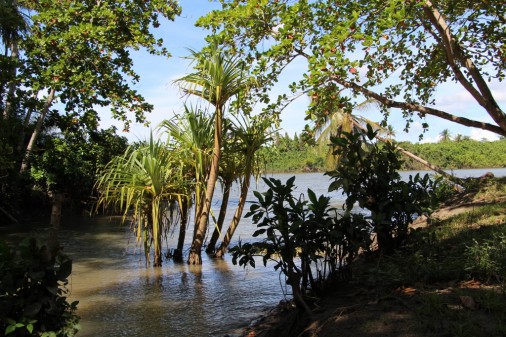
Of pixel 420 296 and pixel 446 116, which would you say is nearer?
pixel 420 296

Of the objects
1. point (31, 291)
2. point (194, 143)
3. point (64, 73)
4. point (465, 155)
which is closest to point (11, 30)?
point (64, 73)

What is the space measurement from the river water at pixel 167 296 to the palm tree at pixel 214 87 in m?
0.76

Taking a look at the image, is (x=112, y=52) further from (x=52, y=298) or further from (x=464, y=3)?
(x=52, y=298)

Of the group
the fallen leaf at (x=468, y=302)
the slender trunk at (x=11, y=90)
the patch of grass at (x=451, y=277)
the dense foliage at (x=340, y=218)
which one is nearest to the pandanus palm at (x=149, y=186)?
the dense foliage at (x=340, y=218)

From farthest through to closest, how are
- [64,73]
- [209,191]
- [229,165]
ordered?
[64,73], [229,165], [209,191]

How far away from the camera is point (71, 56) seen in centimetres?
1123

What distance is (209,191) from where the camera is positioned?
6.64m

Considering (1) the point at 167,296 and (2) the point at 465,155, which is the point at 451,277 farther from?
(2) the point at 465,155

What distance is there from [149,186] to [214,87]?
1778 mm

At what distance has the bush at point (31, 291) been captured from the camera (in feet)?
8.89

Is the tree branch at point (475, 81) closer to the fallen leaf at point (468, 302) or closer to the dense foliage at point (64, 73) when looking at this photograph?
the fallen leaf at point (468, 302)

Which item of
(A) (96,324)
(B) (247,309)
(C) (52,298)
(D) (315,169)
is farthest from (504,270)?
(D) (315,169)

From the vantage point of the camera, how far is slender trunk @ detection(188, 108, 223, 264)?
662 cm

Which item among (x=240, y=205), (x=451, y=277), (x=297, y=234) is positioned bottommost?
(x=451, y=277)
